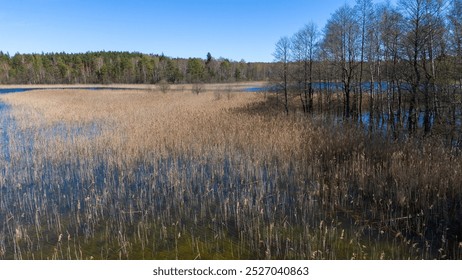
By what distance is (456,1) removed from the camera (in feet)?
41.5

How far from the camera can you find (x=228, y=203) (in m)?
6.02

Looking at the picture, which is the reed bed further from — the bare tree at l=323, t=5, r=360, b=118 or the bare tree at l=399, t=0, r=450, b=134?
the bare tree at l=323, t=5, r=360, b=118

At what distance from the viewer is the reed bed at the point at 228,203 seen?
464cm

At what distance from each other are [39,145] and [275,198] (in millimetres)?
9957

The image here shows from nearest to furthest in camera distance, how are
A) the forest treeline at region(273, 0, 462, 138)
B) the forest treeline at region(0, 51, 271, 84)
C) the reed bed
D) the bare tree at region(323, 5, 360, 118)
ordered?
1. the reed bed
2. the forest treeline at region(273, 0, 462, 138)
3. the bare tree at region(323, 5, 360, 118)
4. the forest treeline at region(0, 51, 271, 84)

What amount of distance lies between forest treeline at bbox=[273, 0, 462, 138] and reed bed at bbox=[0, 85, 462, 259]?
507 centimetres

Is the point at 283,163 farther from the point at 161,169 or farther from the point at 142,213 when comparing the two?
the point at 142,213

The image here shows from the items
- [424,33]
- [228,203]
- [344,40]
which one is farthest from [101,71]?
[228,203]

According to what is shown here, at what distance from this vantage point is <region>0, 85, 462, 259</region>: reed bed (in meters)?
4.64

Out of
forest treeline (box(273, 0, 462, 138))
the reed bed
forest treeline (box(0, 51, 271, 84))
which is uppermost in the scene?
forest treeline (box(0, 51, 271, 84))

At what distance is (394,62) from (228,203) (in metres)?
18.2

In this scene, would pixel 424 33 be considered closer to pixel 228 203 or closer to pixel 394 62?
pixel 394 62

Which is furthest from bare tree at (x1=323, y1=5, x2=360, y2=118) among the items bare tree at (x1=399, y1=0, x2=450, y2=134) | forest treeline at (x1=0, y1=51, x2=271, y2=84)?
forest treeline at (x1=0, y1=51, x2=271, y2=84)

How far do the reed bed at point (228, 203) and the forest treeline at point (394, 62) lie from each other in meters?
5.07
